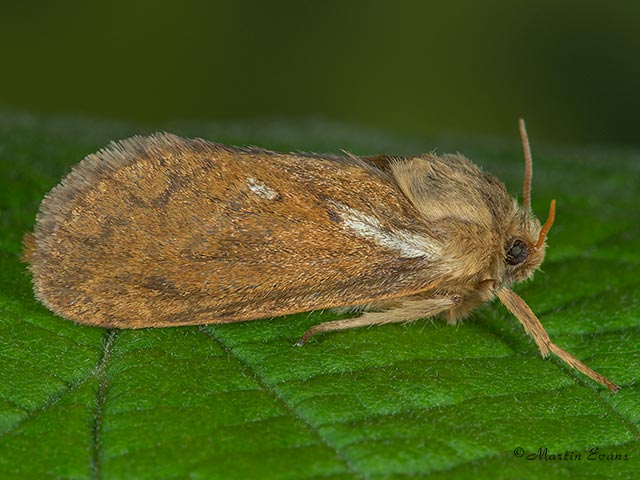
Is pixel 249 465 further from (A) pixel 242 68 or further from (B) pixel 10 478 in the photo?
(A) pixel 242 68

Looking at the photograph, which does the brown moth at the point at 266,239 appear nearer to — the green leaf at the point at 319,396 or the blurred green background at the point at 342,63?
the green leaf at the point at 319,396

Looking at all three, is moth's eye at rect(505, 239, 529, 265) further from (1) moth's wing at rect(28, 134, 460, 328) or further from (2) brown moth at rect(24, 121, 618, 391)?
(1) moth's wing at rect(28, 134, 460, 328)

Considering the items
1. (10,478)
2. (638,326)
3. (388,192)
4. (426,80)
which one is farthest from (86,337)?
(426,80)

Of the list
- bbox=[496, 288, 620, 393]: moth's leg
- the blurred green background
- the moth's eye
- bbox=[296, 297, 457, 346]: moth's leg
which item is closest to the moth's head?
the moth's eye

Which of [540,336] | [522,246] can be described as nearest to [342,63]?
[522,246]

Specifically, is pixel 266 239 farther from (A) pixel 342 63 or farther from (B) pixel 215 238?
(A) pixel 342 63

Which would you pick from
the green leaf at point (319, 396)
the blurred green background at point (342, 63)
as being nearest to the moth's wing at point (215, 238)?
the green leaf at point (319, 396)
